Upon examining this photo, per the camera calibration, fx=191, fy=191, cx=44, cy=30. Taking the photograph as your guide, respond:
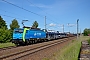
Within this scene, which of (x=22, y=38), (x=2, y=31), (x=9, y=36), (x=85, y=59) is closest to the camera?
(x=85, y=59)

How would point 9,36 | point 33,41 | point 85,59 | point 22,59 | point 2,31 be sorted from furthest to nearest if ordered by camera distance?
point 9,36 < point 2,31 < point 33,41 < point 22,59 < point 85,59

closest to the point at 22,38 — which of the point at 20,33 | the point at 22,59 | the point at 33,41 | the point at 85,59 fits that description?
the point at 20,33

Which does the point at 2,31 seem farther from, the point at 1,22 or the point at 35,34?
the point at 1,22

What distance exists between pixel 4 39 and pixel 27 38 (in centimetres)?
1018

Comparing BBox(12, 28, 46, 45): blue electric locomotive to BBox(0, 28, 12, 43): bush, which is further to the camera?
BBox(0, 28, 12, 43): bush

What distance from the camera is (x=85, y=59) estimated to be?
880 cm

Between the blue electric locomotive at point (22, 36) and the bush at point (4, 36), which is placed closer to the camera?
the blue electric locomotive at point (22, 36)

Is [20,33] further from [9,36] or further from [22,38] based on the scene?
[9,36]

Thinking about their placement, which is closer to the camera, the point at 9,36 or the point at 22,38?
the point at 22,38

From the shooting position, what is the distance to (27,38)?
1278 inches

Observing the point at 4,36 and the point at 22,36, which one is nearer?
the point at 22,36

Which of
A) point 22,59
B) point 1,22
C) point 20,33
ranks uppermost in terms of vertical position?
point 1,22

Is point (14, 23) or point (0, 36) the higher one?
point (14, 23)

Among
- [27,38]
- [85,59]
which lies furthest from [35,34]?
[85,59]
